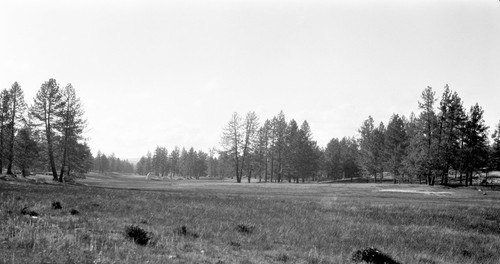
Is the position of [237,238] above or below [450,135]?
below

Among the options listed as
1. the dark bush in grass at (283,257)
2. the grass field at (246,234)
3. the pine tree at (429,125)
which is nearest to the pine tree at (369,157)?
the pine tree at (429,125)

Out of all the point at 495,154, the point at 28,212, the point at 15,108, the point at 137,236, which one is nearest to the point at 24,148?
the point at 15,108

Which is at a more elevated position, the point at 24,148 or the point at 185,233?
the point at 24,148

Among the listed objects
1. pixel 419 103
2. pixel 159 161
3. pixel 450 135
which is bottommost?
pixel 159 161

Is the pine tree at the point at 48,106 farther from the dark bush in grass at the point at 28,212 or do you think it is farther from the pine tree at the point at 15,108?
the dark bush in grass at the point at 28,212

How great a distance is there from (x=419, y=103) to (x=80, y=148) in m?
60.7

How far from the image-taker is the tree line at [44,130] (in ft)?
141

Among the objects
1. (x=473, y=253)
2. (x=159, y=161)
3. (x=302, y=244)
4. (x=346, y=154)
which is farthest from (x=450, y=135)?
(x=159, y=161)

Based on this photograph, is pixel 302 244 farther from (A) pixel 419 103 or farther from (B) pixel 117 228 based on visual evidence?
(A) pixel 419 103

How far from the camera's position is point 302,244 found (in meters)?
9.47

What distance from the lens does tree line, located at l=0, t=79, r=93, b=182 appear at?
43.1m

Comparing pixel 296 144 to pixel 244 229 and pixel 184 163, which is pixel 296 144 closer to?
pixel 244 229

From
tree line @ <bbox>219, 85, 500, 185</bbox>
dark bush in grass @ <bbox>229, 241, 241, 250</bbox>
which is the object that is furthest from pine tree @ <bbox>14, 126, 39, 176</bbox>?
dark bush in grass @ <bbox>229, 241, 241, 250</bbox>

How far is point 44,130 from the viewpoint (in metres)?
44.1
